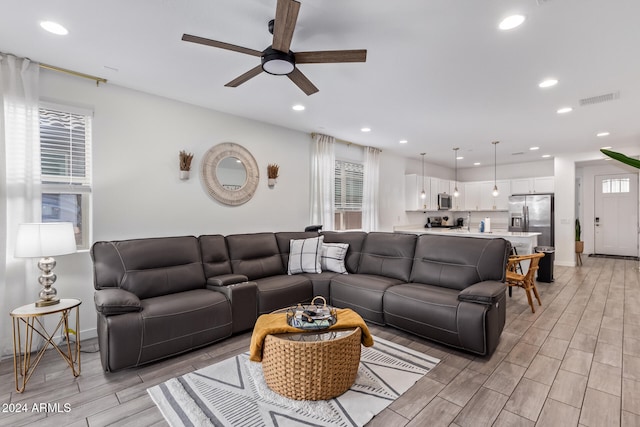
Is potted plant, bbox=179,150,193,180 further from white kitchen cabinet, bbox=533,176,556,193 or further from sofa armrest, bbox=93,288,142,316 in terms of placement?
white kitchen cabinet, bbox=533,176,556,193

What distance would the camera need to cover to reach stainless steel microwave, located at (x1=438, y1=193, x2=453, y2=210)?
791 cm

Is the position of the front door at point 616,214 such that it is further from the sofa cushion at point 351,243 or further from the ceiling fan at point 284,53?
the ceiling fan at point 284,53

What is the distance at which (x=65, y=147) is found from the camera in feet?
10.1

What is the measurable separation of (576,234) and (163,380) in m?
9.03

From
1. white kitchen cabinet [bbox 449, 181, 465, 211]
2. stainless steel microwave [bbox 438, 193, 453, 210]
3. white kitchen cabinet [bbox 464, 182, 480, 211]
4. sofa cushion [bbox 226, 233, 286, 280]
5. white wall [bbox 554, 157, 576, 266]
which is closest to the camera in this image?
sofa cushion [bbox 226, 233, 286, 280]

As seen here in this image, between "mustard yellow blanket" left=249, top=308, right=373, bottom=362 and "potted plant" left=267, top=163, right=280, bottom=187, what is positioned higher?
"potted plant" left=267, top=163, right=280, bottom=187

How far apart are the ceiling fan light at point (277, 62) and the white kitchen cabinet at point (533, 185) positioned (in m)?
7.64

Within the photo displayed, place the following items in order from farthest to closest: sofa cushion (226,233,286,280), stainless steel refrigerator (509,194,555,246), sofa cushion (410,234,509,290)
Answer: stainless steel refrigerator (509,194,555,246) → sofa cushion (226,233,286,280) → sofa cushion (410,234,509,290)

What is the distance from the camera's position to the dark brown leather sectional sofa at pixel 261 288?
2.52 m

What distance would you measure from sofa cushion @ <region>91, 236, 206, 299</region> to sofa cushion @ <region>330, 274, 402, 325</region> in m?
1.62

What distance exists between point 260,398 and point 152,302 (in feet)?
4.57

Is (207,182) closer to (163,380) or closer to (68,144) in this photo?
(68,144)

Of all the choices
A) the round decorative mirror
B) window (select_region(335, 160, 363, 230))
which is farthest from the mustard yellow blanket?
window (select_region(335, 160, 363, 230))

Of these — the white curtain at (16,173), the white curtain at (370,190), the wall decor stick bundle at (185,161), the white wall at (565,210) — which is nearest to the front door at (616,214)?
the white wall at (565,210)
